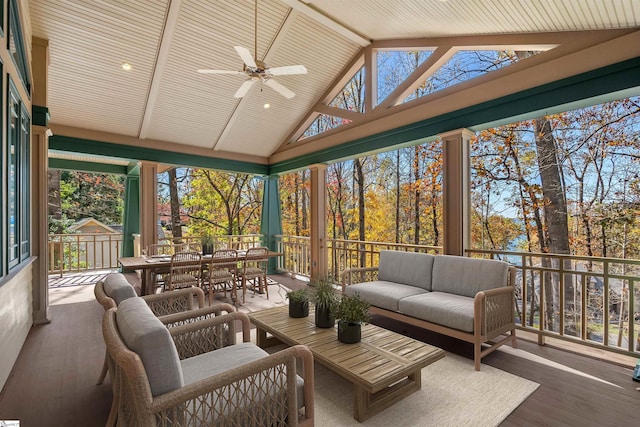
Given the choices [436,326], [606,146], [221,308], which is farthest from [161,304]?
[606,146]

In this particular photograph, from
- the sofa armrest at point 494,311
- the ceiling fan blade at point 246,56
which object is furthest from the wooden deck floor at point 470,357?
the ceiling fan blade at point 246,56

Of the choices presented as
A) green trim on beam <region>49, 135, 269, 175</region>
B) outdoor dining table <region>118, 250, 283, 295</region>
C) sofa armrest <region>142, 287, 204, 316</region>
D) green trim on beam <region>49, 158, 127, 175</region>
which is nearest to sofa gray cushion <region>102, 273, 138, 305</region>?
sofa armrest <region>142, 287, 204, 316</region>

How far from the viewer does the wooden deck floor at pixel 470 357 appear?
2.05 meters

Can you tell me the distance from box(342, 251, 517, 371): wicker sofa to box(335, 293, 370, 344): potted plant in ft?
3.42

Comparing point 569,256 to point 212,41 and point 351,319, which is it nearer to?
point 351,319

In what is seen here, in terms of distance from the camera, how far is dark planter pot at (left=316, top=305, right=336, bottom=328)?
2.66 m

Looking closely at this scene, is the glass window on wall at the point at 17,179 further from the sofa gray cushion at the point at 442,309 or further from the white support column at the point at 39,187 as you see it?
the sofa gray cushion at the point at 442,309

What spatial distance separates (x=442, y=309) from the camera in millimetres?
3000

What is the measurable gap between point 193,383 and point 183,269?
156 inches

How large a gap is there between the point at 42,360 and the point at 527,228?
300 inches

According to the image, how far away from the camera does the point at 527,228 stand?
6180 mm

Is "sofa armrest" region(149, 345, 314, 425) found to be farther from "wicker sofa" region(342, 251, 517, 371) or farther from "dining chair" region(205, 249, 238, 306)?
"dining chair" region(205, 249, 238, 306)

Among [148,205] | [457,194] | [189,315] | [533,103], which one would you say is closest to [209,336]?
[189,315]

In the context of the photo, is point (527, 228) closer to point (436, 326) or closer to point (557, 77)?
point (557, 77)
